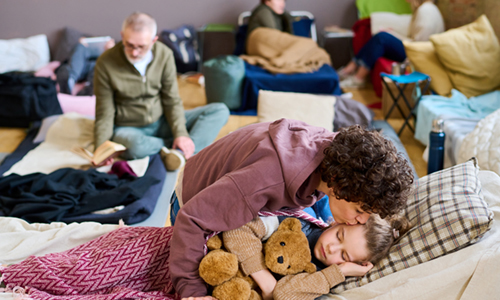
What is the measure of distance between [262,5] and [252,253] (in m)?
4.06

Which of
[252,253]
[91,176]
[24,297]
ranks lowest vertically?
[91,176]

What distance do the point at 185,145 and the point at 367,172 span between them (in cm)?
196

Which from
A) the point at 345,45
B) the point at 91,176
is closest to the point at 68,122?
the point at 91,176

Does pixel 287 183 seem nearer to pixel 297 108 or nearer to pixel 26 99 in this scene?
pixel 297 108

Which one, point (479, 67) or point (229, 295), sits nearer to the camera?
point (229, 295)

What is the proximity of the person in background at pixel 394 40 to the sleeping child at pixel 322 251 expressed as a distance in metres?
3.55

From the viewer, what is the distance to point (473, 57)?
11.6ft

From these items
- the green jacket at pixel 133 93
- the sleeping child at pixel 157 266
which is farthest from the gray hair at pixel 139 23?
the sleeping child at pixel 157 266

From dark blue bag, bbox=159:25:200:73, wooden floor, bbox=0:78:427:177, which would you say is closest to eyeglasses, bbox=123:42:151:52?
wooden floor, bbox=0:78:427:177

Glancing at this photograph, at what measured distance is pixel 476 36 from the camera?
3576 millimetres

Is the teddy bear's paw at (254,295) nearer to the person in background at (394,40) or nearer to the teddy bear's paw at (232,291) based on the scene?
the teddy bear's paw at (232,291)

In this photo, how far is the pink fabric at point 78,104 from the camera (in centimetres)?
384

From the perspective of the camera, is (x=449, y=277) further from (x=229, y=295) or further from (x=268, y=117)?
(x=268, y=117)

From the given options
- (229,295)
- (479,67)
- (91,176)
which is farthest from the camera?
(479,67)
